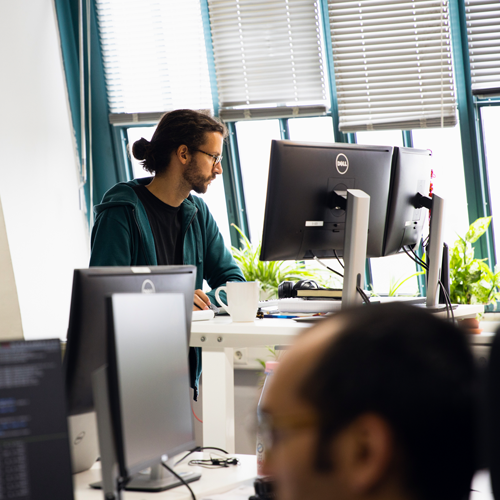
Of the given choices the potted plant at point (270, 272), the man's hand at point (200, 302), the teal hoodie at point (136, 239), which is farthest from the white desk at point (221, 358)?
the potted plant at point (270, 272)

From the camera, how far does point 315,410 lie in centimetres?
56

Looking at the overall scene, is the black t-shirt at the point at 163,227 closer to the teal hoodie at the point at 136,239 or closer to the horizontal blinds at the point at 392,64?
the teal hoodie at the point at 136,239

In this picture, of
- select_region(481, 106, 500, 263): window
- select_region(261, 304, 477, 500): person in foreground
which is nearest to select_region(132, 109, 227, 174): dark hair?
select_region(481, 106, 500, 263): window

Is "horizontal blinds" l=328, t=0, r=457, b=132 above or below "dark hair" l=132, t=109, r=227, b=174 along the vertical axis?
above

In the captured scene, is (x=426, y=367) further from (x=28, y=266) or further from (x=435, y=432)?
(x=28, y=266)

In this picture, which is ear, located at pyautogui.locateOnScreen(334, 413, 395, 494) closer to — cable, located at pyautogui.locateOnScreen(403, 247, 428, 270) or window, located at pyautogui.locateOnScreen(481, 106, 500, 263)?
cable, located at pyautogui.locateOnScreen(403, 247, 428, 270)

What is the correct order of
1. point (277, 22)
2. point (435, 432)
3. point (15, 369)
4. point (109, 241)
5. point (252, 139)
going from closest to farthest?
1. point (435, 432)
2. point (15, 369)
3. point (109, 241)
4. point (277, 22)
5. point (252, 139)

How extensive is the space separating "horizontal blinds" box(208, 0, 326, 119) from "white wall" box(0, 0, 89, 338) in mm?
1243

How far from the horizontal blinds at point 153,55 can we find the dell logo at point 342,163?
2820 millimetres

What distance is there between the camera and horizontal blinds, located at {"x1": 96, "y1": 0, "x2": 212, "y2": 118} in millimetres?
4707

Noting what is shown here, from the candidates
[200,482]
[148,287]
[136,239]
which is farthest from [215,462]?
[136,239]

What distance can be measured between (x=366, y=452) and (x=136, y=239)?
2.12 metres

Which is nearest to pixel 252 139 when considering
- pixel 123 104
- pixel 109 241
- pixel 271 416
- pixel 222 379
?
pixel 123 104

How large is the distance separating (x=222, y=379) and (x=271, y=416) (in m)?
1.35
